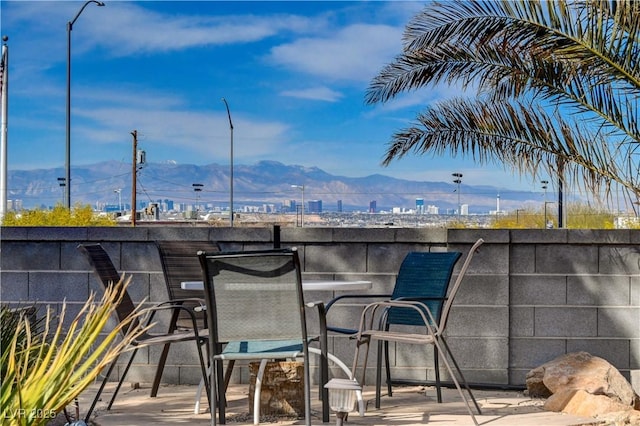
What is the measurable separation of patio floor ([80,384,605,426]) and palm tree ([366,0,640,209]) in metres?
2.39

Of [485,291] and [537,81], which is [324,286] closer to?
[485,291]

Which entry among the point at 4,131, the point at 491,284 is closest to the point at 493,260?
the point at 491,284

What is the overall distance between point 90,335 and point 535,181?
17.8ft

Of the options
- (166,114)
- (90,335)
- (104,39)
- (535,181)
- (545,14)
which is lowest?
(90,335)

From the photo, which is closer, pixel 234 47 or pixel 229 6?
pixel 229 6

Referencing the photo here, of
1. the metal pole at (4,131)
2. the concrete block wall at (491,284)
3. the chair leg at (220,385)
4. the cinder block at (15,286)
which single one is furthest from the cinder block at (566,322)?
the metal pole at (4,131)

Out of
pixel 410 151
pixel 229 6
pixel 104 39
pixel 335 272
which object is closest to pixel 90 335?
pixel 335 272

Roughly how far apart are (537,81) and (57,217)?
1044 cm

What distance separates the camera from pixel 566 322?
6246mm

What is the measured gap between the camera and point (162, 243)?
18.9ft

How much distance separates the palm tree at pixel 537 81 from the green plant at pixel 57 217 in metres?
8.11

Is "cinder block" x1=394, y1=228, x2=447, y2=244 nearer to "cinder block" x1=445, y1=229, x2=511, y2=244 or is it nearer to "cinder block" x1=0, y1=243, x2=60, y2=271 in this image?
"cinder block" x1=445, y1=229, x2=511, y2=244

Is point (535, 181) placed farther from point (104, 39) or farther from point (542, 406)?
point (104, 39)

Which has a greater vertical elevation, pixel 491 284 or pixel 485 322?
pixel 491 284
